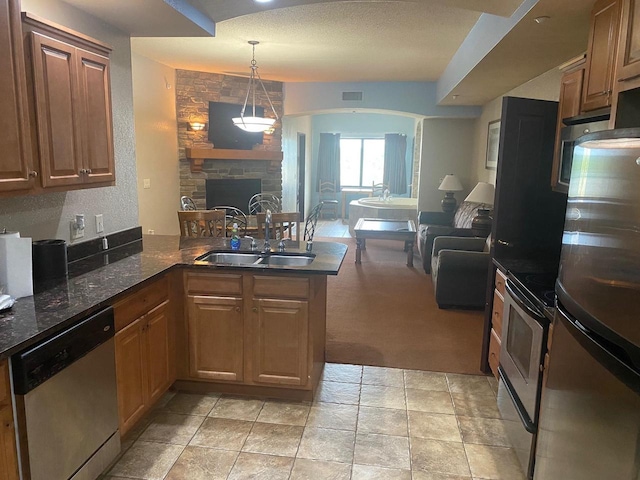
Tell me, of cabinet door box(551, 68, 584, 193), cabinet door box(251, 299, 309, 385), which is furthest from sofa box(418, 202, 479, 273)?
cabinet door box(251, 299, 309, 385)

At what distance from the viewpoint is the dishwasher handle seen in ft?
5.37

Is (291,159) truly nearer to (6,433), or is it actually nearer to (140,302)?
(140,302)

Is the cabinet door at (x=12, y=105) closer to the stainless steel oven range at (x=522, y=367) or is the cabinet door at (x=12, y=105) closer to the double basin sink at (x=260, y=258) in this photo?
the double basin sink at (x=260, y=258)

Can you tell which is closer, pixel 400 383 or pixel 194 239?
pixel 400 383

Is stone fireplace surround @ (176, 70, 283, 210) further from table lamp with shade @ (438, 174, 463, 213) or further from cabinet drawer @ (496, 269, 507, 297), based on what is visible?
cabinet drawer @ (496, 269, 507, 297)

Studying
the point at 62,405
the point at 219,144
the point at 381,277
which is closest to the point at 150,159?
the point at 219,144

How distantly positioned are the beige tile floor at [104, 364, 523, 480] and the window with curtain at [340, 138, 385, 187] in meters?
9.87

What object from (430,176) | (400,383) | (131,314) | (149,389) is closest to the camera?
(131,314)

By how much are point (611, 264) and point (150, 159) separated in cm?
586

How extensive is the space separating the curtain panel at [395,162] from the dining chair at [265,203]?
5157mm

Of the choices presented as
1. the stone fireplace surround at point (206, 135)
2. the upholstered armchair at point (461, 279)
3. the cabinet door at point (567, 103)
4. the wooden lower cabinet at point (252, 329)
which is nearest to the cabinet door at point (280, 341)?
the wooden lower cabinet at point (252, 329)

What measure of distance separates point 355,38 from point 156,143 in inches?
124

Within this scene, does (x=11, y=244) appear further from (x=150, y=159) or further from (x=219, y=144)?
(x=219, y=144)

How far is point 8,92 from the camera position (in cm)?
189
